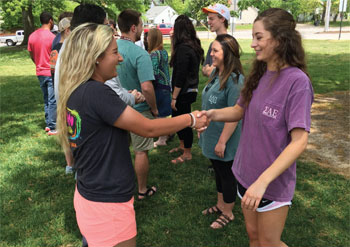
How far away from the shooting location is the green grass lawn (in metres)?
3.36

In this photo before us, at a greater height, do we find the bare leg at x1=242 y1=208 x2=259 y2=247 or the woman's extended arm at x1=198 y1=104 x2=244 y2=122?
the woman's extended arm at x1=198 y1=104 x2=244 y2=122

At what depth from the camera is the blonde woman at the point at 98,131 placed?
179 centimetres

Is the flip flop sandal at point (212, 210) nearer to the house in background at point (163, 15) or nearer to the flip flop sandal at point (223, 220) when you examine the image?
the flip flop sandal at point (223, 220)

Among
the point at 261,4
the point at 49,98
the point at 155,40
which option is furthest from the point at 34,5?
the point at 261,4

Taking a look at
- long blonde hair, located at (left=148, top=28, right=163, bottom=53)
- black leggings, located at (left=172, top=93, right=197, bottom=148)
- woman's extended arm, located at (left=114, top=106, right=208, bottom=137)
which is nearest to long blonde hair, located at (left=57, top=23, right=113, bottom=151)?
woman's extended arm, located at (left=114, top=106, right=208, bottom=137)

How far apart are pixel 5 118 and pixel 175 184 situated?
17.6 feet

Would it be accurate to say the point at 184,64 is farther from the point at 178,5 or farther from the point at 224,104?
the point at 178,5

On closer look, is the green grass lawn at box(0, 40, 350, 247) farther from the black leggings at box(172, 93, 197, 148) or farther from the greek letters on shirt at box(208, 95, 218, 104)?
the greek letters on shirt at box(208, 95, 218, 104)

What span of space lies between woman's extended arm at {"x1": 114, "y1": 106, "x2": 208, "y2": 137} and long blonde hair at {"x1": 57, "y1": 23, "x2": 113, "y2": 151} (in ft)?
1.06

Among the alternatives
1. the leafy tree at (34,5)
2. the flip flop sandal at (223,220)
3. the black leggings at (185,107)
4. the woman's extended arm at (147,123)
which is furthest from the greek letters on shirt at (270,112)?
the leafy tree at (34,5)

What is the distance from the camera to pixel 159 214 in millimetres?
3781

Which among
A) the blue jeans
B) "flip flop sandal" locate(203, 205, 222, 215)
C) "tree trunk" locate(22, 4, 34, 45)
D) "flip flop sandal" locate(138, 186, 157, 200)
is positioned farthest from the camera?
"tree trunk" locate(22, 4, 34, 45)

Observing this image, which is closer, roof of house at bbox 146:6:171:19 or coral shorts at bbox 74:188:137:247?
coral shorts at bbox 74:188:137:247

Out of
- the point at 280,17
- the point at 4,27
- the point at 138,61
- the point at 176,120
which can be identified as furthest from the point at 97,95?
the point at 4,27
